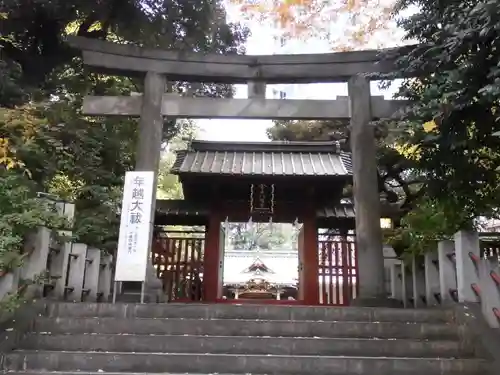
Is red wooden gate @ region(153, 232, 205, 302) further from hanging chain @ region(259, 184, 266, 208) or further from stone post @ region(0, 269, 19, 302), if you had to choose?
stone post @ region(0, 269, 19, 302)

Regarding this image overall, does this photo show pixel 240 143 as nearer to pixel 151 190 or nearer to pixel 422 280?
pixel 151 190

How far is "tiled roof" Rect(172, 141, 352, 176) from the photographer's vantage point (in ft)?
34.7

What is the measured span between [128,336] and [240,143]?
316 inches

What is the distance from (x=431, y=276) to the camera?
662 cm

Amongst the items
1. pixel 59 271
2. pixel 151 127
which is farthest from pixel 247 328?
pixel 151 127

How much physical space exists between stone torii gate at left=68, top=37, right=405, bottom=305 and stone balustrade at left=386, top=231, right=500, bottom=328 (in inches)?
86.9

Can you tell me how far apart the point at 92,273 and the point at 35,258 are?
6.16 ft

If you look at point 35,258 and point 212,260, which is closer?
point 35,258

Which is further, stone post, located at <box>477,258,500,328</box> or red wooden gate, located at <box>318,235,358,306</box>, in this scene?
red wooden gate, located at <box>318,235,358,306</box>

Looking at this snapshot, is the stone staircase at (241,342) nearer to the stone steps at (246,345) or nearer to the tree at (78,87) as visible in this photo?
the stone steps at (246,345)

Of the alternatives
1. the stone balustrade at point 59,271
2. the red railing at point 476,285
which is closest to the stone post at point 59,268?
the stone balustrade at point 59,271

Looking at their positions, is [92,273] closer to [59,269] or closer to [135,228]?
[59,269]

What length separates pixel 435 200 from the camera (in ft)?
23.2

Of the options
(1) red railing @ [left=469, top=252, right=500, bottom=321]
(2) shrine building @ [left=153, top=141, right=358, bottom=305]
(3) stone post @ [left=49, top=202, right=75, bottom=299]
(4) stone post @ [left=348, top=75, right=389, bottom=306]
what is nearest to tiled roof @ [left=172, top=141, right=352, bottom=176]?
(2) shrine building @ [left=153, top=141, right=358, bottom=305]
